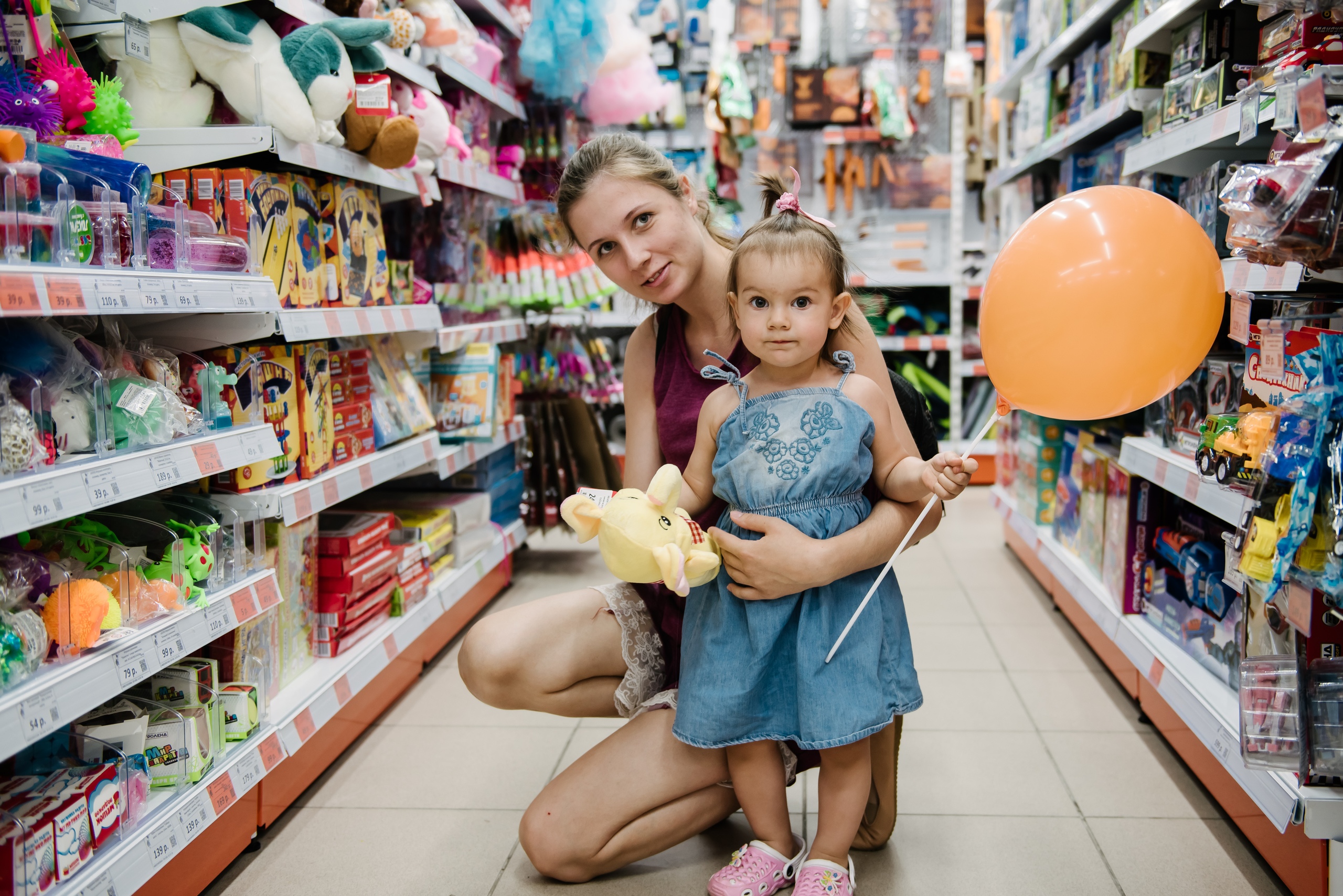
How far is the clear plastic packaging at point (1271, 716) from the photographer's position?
1.37 metres

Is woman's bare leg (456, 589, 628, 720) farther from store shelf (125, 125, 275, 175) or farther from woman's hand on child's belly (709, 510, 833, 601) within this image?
store shelf (125, 125, 275, 175)

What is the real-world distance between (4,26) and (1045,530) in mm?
3063

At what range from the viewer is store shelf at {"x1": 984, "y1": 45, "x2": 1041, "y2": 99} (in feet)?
11.7

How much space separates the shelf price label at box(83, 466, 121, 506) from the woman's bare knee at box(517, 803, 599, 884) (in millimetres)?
841

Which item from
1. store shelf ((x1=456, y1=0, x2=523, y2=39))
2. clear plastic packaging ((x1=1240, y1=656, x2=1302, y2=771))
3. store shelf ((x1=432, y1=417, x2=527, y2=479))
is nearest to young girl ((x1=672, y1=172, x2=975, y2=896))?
clear plastic packaging ((x1=1240, y1=656, x2=1302, y2=771))

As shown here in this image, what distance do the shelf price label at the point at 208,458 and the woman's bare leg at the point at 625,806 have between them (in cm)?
78

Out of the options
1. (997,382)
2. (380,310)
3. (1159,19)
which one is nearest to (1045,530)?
(1159,19)

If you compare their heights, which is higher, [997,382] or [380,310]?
[380,310]

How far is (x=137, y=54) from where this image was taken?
5.77 feet

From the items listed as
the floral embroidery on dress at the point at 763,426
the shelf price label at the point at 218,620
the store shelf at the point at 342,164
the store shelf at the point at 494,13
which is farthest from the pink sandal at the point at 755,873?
the store shelf at the point at 494,13

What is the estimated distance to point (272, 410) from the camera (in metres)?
1.94

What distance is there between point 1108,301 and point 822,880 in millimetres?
950

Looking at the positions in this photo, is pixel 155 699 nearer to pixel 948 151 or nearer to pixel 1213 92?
pixel 1213 92

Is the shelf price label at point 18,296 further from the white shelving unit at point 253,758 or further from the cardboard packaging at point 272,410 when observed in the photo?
the white shelving unit at point 253,758
